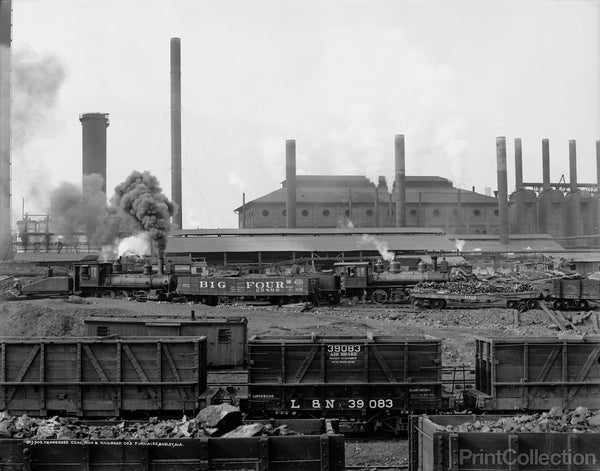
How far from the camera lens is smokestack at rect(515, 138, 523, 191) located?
290 ft

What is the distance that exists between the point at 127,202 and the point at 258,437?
48.9 m

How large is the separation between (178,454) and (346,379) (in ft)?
20.5

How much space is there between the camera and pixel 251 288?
4144cm

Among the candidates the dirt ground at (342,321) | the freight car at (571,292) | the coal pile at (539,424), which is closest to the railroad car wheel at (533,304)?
the freight car at (571,292)

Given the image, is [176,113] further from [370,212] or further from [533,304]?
[533,304]

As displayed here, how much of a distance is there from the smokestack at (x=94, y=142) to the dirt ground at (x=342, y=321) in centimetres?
4265

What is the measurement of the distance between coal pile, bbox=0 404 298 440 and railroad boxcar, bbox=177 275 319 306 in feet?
101

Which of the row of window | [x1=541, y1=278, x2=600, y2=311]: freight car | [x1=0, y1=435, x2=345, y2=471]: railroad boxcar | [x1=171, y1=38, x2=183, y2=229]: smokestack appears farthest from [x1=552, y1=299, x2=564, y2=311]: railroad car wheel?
the row of window

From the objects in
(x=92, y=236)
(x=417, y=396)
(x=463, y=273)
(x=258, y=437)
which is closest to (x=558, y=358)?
(x=417, y=396)

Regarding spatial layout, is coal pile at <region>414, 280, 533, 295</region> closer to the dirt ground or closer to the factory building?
the dirt ground

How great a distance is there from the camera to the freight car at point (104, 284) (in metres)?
42.4

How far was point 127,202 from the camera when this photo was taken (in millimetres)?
55031

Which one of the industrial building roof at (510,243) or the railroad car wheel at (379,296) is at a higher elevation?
the industrial building roof at (510,243)

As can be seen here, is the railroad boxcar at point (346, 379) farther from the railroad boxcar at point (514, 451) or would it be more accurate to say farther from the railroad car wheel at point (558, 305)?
the railroad car wheel at point (558, 305)
